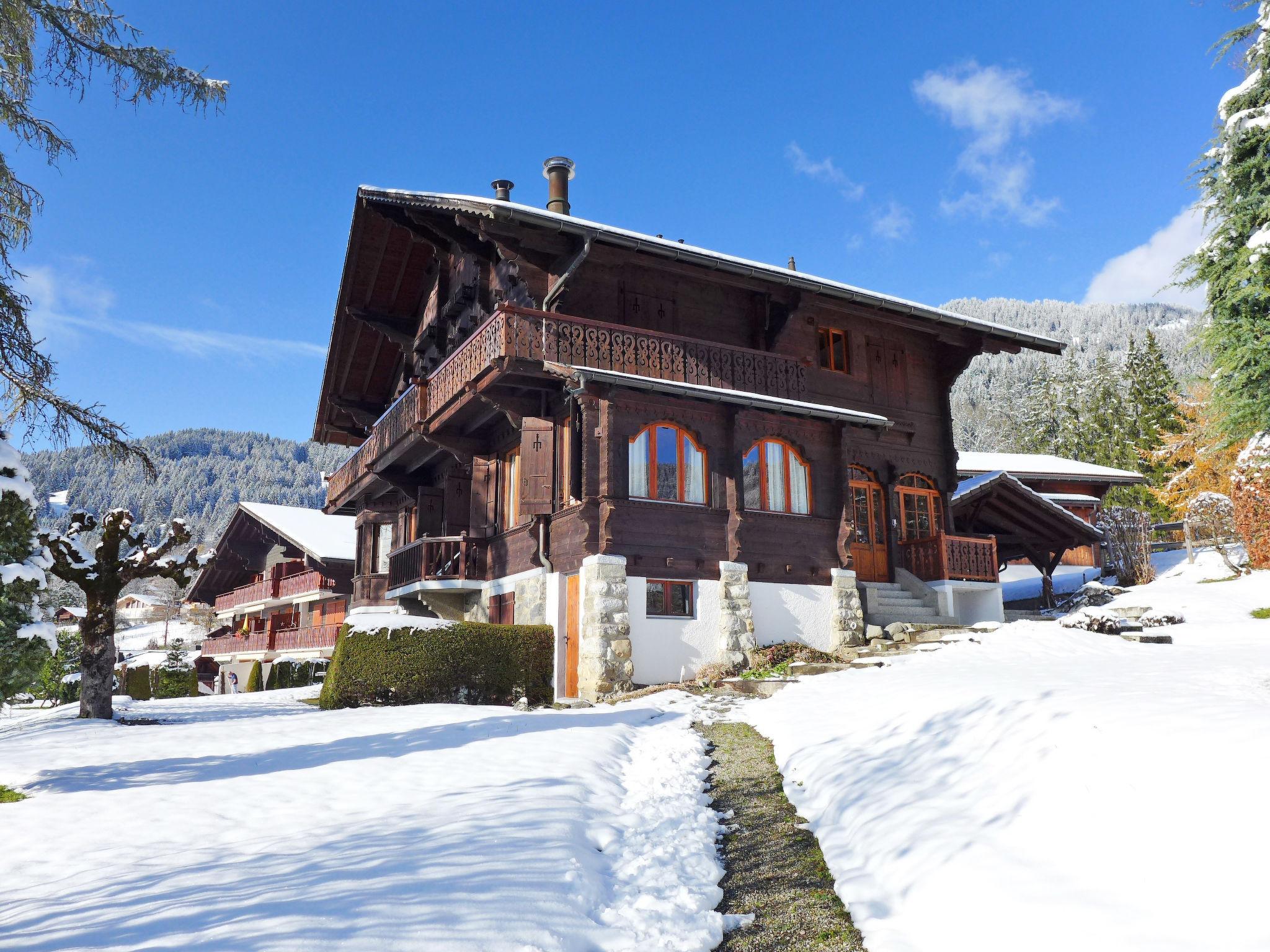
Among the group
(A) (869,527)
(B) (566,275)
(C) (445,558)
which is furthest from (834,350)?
(C) (445,558)

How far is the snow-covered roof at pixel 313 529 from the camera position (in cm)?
3553

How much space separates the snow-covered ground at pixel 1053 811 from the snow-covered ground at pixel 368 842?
1154mm

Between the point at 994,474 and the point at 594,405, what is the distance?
1153 cm

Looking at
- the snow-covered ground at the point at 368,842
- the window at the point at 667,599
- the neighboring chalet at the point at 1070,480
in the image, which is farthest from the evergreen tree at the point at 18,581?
the neighboring chalet at the point at 1070,480

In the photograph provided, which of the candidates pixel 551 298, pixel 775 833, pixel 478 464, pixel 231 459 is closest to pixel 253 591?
pixel 478 464

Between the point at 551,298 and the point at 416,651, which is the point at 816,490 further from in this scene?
the point at 416,651

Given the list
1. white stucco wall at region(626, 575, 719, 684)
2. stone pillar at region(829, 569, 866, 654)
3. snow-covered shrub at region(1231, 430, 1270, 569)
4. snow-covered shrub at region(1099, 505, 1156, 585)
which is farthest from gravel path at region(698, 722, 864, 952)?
snow-covered shrub at region(1099, 505, 1156, 585)

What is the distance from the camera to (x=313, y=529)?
39.3 metres

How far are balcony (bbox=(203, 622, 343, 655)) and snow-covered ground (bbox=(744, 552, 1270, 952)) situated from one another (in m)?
25.9

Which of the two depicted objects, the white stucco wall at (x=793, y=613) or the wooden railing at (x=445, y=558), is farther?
the wooden railing at (x=445, y=558)

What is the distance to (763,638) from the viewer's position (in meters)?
17.9

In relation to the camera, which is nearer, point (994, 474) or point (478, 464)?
point (478, 464)

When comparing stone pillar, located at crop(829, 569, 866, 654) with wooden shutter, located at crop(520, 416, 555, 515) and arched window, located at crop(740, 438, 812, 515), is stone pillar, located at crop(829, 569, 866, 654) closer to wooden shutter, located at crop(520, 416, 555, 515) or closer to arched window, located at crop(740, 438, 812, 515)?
arched window, located at crop(740, 438, 812, 515)

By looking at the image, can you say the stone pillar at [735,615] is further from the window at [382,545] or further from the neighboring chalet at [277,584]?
the neighboring chalet at [277,584]
